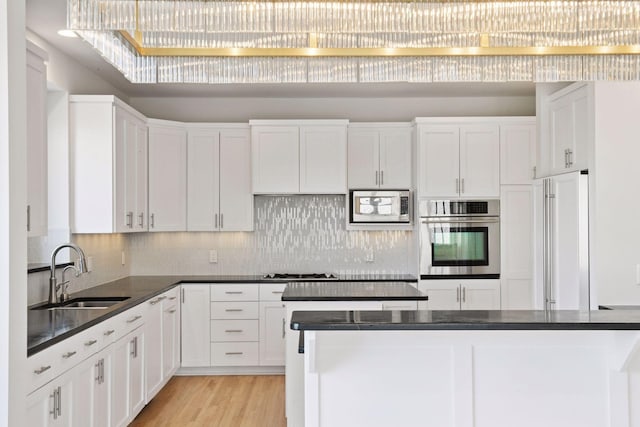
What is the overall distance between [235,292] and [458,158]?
2.39m

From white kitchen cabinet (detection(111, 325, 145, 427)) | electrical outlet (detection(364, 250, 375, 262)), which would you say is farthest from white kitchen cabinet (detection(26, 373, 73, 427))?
electrical outlet (detection(364, 250, 375, 262))

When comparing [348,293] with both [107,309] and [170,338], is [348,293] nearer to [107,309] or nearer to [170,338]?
[107,309]

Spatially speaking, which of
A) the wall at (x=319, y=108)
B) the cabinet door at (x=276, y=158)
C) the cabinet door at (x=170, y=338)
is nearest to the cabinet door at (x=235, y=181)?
the cabinet door at (x=276, y=158)

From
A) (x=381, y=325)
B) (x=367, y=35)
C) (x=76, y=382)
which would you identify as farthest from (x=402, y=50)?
(x=76, y=382)

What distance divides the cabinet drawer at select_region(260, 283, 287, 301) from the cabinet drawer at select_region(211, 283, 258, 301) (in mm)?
63

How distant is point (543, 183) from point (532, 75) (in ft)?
5.19

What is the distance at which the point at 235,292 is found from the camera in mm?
5141

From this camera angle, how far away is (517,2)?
2211 millimetres

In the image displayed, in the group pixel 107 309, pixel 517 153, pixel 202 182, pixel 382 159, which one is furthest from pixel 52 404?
pixel 517 153

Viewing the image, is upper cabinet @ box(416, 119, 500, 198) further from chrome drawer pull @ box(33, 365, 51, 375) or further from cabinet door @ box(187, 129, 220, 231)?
chrome drawer pull @ box(33, 365, 51, 375)

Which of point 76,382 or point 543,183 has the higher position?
point 543,183

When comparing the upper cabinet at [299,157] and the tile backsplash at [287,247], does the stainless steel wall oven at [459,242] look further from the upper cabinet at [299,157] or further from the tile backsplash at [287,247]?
the upper cabinet at [299,157]

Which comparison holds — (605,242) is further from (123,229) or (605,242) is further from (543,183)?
(123,229)

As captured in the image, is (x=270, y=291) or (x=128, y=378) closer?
(x=128, y=378)
